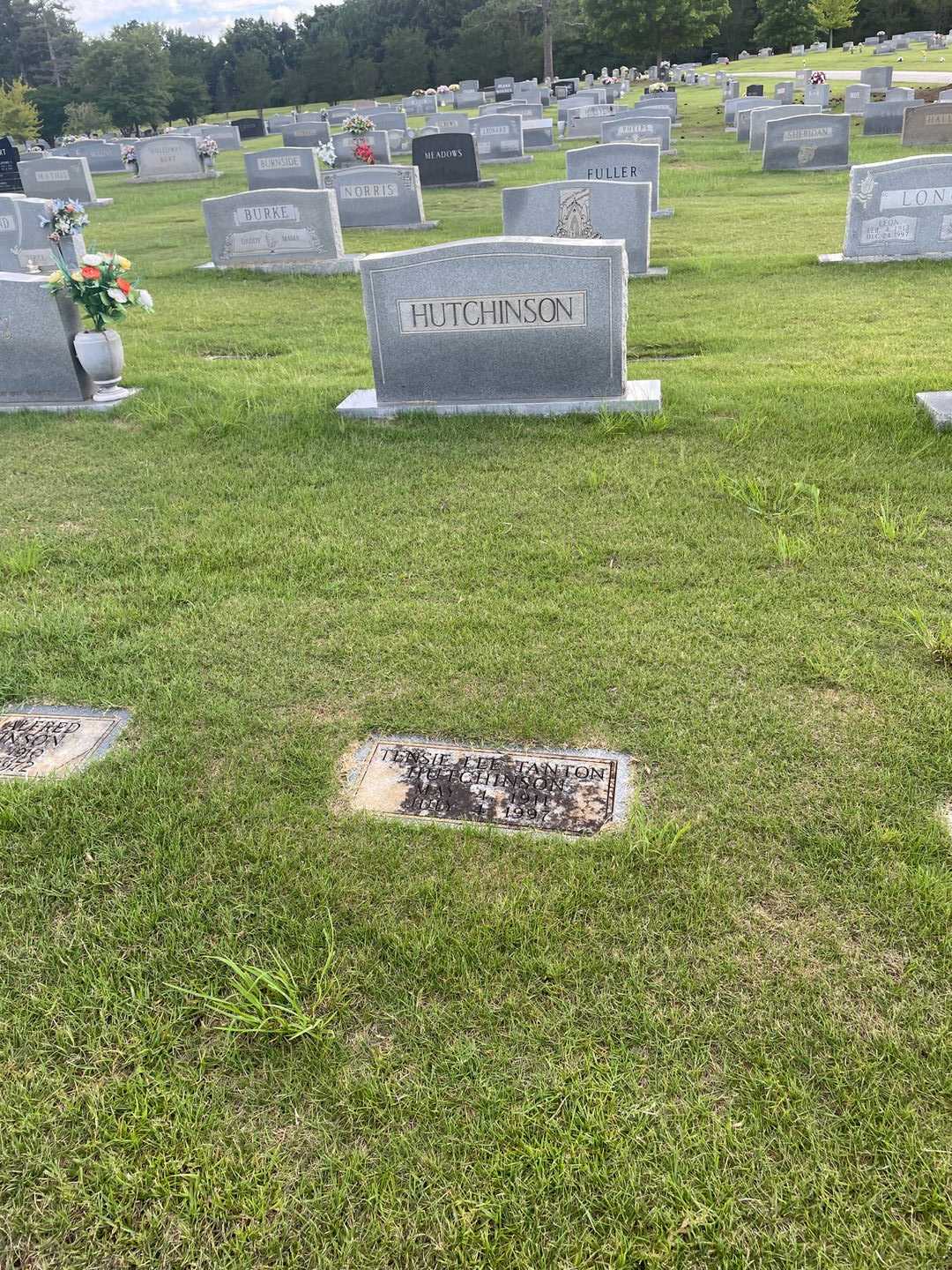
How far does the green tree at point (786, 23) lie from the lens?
49.1 m

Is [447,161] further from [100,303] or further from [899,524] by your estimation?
[899,524]

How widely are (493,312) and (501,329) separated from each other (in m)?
0.12

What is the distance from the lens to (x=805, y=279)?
9875 millimetres

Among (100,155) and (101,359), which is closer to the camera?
(101,359)

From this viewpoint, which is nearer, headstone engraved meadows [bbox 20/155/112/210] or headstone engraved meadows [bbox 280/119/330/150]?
headstone engraved meadows [bbox 20/155/112/210]

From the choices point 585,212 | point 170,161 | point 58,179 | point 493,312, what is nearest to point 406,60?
point 170,161

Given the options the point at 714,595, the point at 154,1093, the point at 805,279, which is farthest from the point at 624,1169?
the point at 805,279

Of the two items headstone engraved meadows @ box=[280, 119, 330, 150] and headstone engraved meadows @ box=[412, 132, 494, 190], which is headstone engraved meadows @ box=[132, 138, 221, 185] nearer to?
headstone engraved meadows @ box=[280, 119, 330, 150]

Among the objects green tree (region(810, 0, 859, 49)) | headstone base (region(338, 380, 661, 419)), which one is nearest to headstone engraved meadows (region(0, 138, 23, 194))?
headstone base (region(338, 380, 661, 419))

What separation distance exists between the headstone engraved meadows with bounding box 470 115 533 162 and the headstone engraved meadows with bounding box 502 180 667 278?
13.8 meters

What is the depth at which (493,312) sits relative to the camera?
245 inches

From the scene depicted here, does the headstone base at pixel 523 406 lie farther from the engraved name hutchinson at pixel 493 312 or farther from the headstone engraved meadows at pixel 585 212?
the headstone engraved meadows at pixel 585 212

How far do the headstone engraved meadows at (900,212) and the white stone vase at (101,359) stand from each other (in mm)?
7830

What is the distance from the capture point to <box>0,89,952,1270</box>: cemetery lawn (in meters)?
1.96
